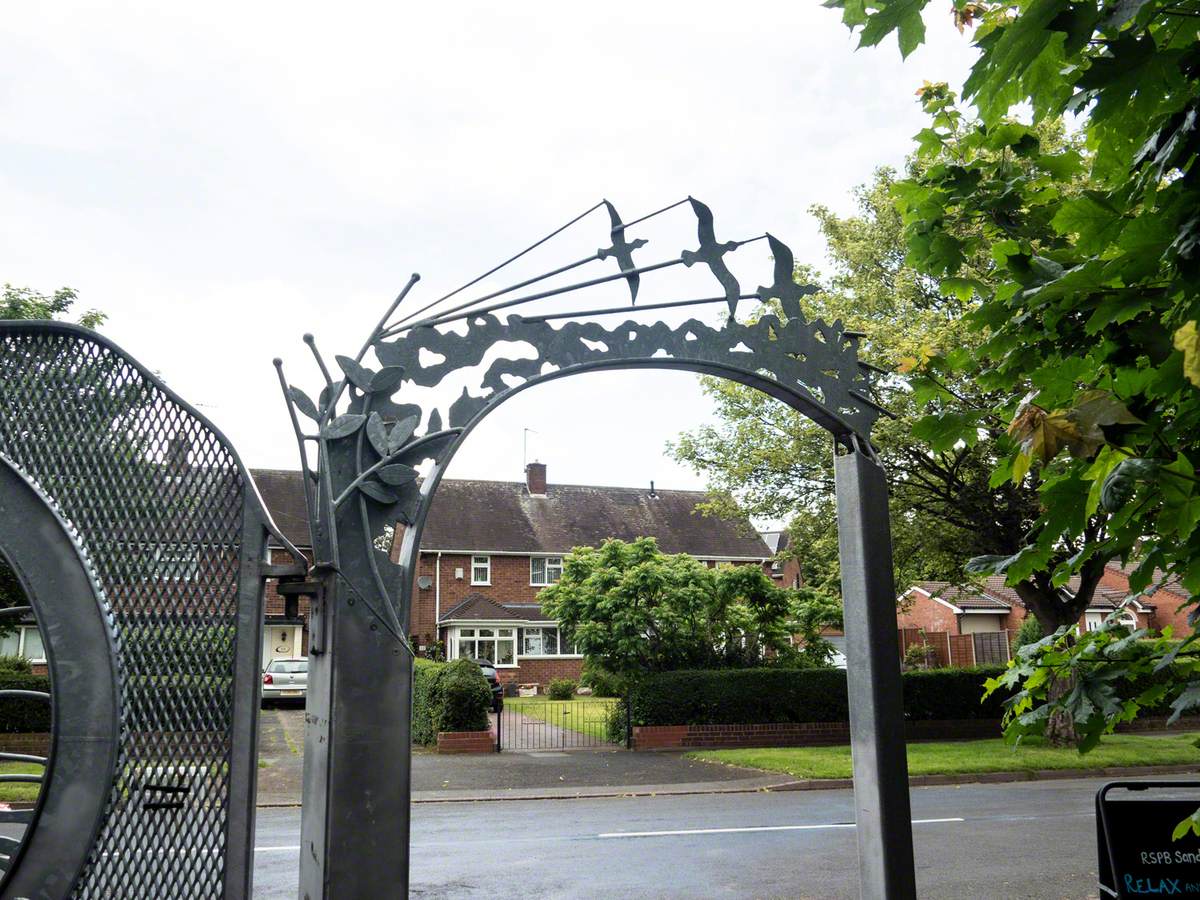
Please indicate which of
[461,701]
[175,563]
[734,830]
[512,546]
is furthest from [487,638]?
[175,563]

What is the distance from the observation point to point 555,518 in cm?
4206

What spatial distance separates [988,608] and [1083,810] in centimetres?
3277

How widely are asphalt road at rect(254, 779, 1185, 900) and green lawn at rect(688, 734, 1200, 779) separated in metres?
1.98

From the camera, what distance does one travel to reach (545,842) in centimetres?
1072

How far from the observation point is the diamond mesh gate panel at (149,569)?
116 inches

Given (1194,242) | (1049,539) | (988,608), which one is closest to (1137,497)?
(1049,539)

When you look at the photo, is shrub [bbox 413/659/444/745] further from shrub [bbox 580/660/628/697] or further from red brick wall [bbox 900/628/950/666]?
Result: red brick wall [bbox 900/628/950/666]

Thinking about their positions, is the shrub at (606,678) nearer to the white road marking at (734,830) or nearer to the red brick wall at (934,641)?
the white road marking at (734,830)

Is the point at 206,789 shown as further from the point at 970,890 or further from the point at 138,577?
the point at 970,890

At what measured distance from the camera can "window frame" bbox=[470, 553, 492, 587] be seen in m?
39.3

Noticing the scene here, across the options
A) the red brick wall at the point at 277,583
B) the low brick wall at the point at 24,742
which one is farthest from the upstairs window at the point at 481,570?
the low brick wall at the point at 24,742

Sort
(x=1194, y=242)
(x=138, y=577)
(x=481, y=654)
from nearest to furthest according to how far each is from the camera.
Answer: (x=1194, y=242)
(x=138, y=577)
(x=481, y=654)

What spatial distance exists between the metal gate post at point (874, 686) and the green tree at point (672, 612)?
1599 centimetres

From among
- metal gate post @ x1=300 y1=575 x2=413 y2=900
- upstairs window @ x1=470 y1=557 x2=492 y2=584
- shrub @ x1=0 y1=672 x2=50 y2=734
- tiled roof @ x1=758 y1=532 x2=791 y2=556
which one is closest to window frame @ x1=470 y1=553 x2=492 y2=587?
upstairs window @ x1=470 y1=557 x2=492 y2=584
